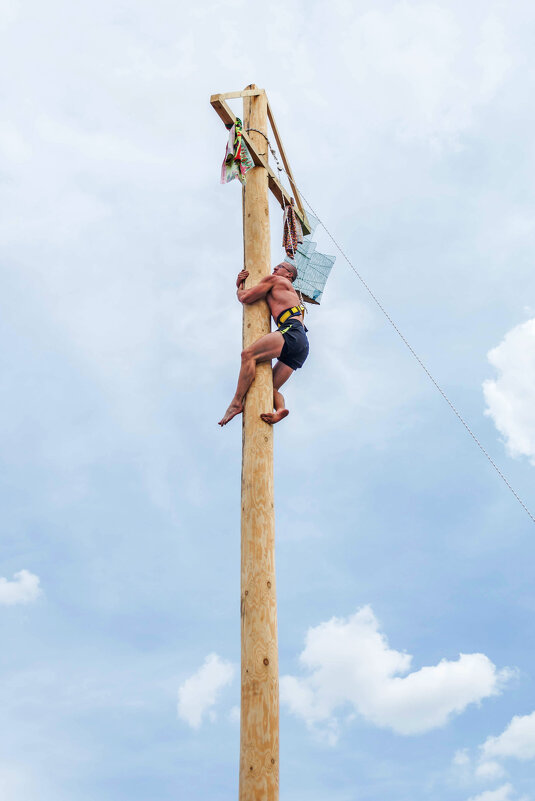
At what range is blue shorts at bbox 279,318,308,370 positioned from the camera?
20.8ft

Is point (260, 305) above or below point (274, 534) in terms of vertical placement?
above

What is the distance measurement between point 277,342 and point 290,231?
2.25 m

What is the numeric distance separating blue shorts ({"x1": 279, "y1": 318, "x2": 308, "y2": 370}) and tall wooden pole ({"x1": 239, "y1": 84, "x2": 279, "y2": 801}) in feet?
0.72

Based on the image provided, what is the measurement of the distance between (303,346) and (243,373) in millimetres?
650

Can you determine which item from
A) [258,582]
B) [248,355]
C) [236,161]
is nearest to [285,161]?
[236,161]

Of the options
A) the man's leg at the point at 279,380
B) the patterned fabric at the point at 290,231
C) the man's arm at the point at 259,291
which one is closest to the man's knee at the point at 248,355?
the man's leg at the point at 279,380

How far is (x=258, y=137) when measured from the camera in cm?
753

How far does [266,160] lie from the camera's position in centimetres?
753

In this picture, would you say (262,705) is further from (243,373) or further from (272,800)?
(243,373)

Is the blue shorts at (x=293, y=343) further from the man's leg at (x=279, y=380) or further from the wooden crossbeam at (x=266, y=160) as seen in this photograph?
the wooden crossbeam at (x=266, y=160)

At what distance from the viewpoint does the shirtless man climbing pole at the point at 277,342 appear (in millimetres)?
6137

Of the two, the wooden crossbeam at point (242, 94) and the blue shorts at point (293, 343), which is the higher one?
the wooden crossbeam at point (242, 94)

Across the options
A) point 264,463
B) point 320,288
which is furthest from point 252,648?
point 320,288

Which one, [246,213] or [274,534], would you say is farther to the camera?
[246,213]
